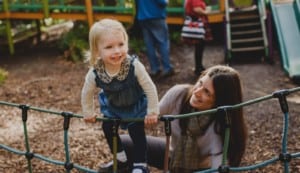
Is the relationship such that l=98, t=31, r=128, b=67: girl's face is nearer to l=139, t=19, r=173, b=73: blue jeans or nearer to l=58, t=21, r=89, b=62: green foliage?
l=139, t=19, r=173, b=73: blue jeans

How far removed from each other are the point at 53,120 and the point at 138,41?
10.5 ft

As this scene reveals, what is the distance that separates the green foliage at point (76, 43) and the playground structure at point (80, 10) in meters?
0.31

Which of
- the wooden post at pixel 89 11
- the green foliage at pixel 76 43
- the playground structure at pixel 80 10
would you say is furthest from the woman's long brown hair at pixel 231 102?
the wooden post at pixel 89 11

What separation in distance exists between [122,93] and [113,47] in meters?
0.30

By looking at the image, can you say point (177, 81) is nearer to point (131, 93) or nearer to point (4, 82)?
point (4, 82)

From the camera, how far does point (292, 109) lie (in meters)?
5.42

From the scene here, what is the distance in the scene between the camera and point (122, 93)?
2711 mm

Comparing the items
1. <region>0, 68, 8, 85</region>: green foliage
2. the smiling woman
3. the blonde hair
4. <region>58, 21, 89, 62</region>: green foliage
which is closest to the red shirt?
<region>58, 21, 89, 62</region>: green foliage

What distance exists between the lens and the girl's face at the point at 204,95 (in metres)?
2.75

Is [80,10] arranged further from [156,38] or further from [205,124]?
[205,124]

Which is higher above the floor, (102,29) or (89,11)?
(102,29)

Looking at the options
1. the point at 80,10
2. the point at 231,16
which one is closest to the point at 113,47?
the point at 231,16

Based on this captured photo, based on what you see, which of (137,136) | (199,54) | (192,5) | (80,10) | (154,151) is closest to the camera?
(137,136)

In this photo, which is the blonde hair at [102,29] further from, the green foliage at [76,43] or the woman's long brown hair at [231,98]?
the green foliage at [76,43]
